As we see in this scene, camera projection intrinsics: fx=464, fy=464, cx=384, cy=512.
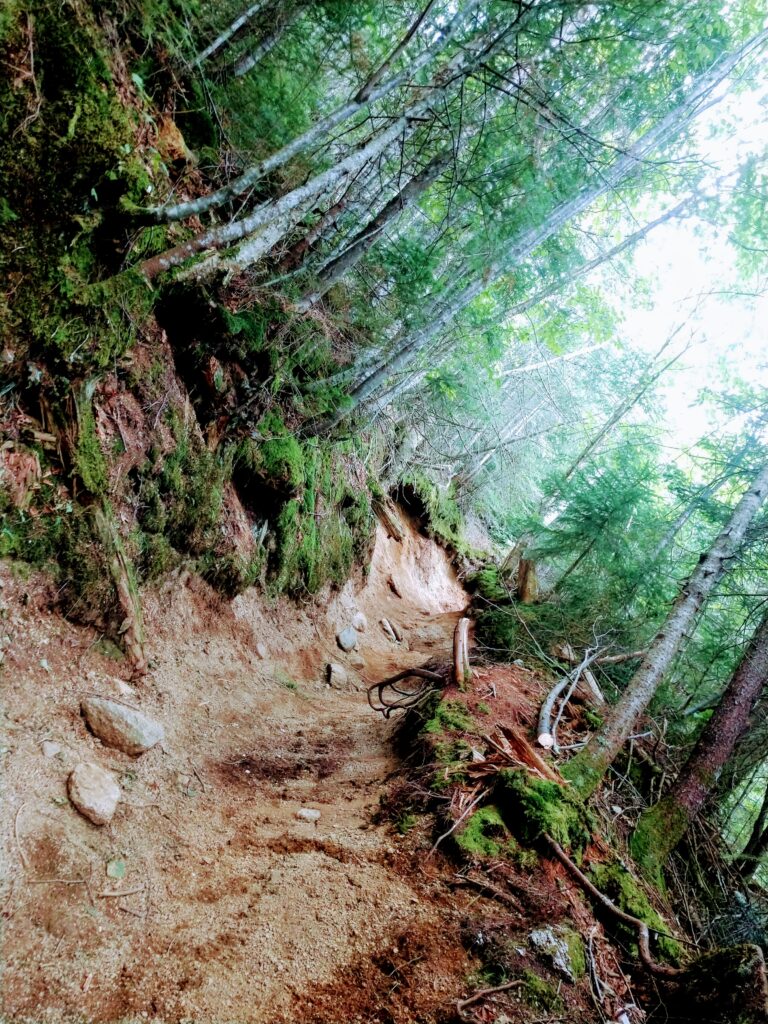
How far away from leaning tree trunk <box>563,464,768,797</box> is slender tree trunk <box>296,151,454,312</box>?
5.26 metres

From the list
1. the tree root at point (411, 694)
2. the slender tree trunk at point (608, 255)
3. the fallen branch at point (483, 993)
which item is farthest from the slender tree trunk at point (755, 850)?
the slender tree trunk at point (608, 255)

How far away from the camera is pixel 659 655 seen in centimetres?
519

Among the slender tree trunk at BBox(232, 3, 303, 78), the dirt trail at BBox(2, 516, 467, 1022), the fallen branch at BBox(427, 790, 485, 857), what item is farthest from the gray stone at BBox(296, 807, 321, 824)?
the slender tree trunk at BBox(232, 3, 303, 78)

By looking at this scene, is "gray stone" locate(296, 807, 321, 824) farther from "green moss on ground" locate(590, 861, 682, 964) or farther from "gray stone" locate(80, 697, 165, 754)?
"green moss on ground" locate(590, 861, 682, 964)

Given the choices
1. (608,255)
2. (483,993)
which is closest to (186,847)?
(483,993)

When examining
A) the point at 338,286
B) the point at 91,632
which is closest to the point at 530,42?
the point at 338,286

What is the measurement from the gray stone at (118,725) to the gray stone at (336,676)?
3.60 metres

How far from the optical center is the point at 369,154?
13.5 ft

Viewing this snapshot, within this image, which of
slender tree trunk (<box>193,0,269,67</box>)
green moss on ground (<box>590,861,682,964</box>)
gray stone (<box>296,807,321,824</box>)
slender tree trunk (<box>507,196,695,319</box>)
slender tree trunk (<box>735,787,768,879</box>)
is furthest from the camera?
slender tree trunk (<box>507,196,695,319</box>)

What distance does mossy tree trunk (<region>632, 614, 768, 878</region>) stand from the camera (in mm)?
4629

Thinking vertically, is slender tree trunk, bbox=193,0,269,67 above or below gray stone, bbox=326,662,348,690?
above

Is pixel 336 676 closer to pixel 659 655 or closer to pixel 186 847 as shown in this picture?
pixel 186 847

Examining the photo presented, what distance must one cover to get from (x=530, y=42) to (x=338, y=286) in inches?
132

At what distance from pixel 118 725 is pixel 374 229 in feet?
18.1
